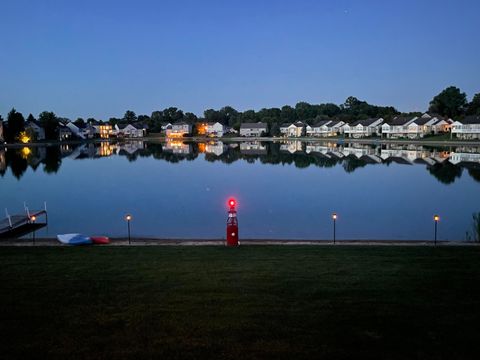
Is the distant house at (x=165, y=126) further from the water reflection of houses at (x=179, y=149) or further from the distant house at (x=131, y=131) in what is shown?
the water reflection of houses at (x=179, y=149)

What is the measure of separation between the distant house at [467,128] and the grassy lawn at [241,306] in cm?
8815

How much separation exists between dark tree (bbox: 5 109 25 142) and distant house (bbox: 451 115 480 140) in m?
95.5

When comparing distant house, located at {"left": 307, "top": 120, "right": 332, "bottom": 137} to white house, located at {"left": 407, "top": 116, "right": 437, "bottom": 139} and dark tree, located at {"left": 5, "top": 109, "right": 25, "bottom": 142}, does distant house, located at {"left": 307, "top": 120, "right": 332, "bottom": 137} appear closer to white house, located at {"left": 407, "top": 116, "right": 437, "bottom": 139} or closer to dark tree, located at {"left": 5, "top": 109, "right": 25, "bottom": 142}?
white house, located at {"left": 407, "top": 116, "right": 437, "bottom": 139}

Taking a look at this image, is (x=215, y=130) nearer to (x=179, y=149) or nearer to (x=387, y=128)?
(x=387, y=128)

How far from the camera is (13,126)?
97500 millimetres

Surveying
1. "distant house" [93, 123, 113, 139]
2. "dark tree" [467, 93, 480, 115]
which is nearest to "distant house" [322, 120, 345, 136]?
"dark tree" [467, 93, 480, 115]

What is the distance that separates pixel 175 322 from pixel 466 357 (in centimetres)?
395

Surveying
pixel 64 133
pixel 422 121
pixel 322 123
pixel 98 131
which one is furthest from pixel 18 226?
pixel 98 131

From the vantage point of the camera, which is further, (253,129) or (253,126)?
(253,126)

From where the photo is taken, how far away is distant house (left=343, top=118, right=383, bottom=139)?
120 m

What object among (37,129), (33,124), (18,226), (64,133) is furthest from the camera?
(64,133)

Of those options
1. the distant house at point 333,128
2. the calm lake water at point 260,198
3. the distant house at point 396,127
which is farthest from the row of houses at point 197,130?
the calm lake water at point 260,198

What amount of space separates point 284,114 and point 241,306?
16481 centimetres

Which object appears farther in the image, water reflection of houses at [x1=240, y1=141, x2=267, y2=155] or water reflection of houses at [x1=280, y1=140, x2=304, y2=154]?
water reflection of houses at [x1=280, y1=140, x2=304, y2=154]
